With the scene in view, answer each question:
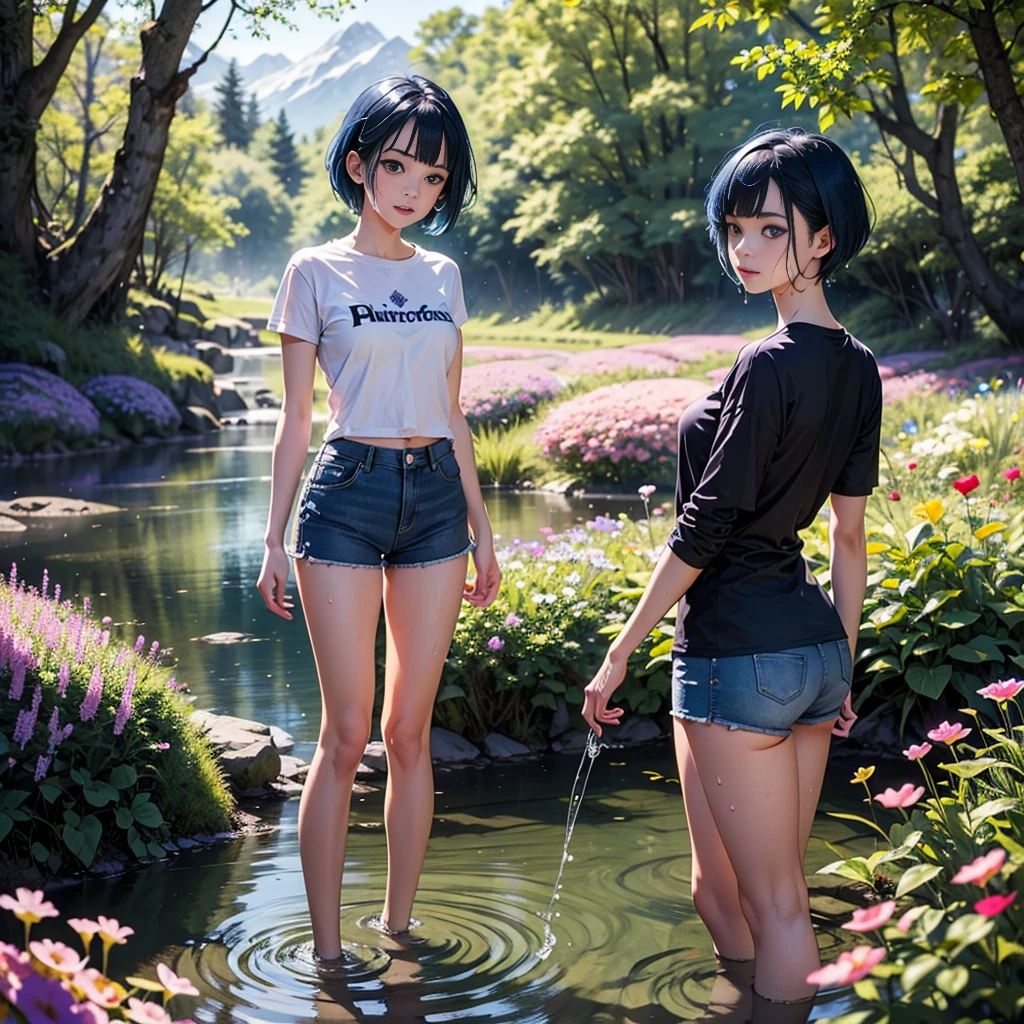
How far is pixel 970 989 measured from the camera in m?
1.86

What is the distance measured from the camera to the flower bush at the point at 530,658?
5.26m

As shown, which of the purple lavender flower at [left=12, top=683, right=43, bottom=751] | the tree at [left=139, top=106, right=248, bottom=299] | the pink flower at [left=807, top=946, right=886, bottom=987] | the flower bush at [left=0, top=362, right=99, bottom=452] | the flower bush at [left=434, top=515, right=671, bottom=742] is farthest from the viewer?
the tree at [left=139, top=106, right=248, bottom=299]

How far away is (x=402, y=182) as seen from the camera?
3.06 meters

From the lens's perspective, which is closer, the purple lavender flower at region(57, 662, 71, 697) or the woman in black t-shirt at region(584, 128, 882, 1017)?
the woman in black t-shirt at region(584, 128, 882, 1017)

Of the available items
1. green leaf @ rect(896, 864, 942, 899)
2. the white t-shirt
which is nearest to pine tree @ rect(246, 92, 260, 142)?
the white t-shirt

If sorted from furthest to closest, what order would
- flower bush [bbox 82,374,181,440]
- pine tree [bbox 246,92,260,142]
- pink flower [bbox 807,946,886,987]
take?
pine tree [bbox 246,92,260,142], flower bush [bbox 82,374,181,440], pink flower [bbox 807,946,886,987]

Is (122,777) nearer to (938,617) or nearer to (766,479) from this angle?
(766,479)

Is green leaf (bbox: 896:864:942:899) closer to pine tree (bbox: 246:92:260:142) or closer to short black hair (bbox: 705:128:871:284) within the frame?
short black hair (bbox: 705:128:871:284)

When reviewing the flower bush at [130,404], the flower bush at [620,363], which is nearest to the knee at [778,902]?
the flower bush at [620,363]

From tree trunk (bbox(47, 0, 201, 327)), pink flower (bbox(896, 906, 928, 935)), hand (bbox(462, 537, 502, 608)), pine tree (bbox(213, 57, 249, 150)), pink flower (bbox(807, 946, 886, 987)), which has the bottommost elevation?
pink flower (bbox(896, 906, 928, 935))

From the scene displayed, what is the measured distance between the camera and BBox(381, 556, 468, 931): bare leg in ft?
10.3

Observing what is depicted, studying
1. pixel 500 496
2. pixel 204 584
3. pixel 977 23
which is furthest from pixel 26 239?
pixel 977 23

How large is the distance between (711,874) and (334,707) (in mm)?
922

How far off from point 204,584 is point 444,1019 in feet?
20.6
